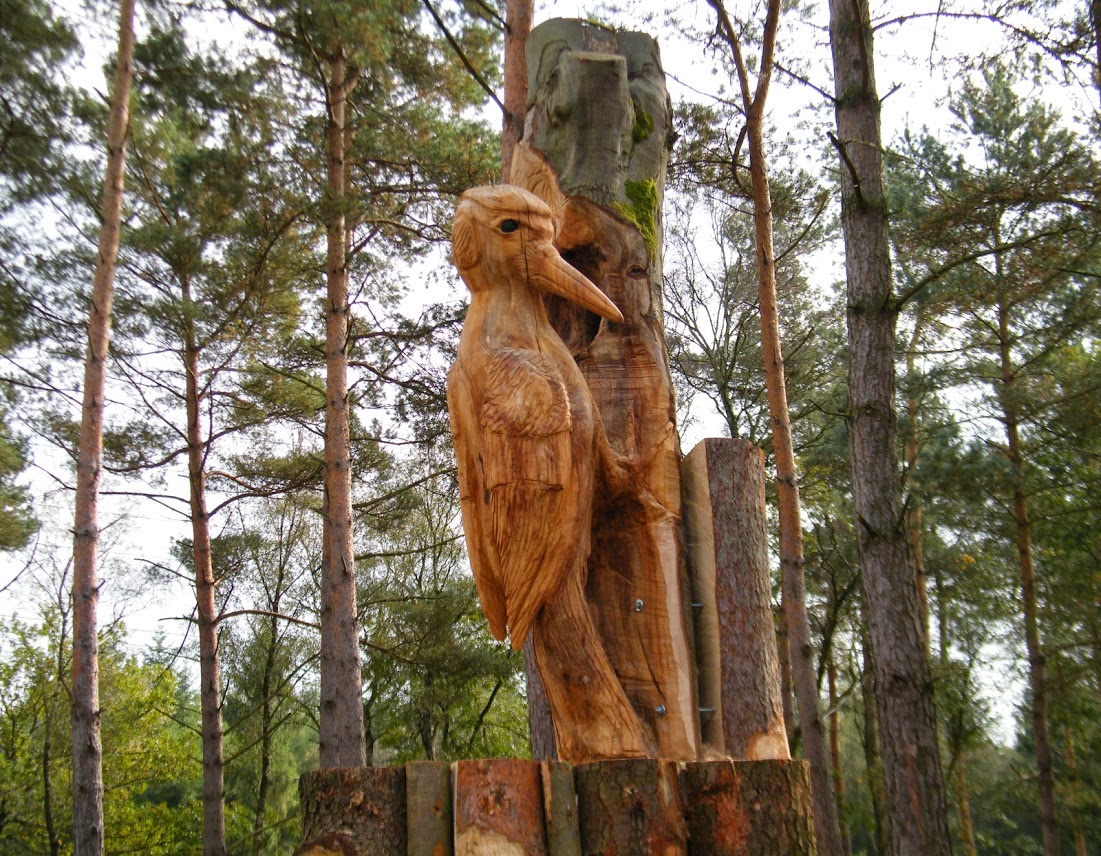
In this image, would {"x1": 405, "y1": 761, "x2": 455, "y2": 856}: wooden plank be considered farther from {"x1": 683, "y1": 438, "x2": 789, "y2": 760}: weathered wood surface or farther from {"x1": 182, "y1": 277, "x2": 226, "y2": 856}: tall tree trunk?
{"x1": 182, "y1": 277, "x2": 226, "y2": 856}: tall tree trunk

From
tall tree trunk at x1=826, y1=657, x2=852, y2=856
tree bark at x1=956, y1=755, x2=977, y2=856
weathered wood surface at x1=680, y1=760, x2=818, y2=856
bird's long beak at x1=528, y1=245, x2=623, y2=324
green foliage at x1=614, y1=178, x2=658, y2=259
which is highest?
green foliage at x1=614, y1=178, x2=658, y2=259

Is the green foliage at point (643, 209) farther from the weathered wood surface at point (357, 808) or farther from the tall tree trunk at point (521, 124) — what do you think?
the weathered wood surface at point (357, 808)

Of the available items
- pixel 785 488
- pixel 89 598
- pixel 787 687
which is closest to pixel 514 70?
pixel 785 488

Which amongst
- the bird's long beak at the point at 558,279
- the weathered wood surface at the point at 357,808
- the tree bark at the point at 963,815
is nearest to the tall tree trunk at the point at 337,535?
the bird's long beak at the point at 558,279

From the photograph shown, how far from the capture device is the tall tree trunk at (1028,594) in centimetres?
1284

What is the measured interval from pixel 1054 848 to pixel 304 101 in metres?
13.9

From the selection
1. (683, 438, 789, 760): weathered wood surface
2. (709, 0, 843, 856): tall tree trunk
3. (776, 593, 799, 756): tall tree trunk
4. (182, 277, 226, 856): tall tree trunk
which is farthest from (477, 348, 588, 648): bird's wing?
(182, 277, 226, 856): tall tree trunk

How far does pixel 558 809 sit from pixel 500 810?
180 mm

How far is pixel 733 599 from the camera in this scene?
4.02 meters

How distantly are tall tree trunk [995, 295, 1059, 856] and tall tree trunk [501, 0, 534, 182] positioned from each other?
855 cm

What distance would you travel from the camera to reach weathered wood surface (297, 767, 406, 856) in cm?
299

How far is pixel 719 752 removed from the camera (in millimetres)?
3877

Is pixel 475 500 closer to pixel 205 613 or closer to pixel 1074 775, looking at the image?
pixel 205 613

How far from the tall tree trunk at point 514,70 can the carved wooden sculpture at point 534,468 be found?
9.56ft
